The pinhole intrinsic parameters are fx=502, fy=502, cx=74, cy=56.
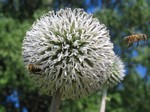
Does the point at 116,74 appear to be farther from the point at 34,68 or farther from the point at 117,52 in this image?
the point at 117,52

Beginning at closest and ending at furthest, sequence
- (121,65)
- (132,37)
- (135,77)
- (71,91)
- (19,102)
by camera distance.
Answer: (71,91) → (132,37) → (121,65) → (19,102) → (135,77)

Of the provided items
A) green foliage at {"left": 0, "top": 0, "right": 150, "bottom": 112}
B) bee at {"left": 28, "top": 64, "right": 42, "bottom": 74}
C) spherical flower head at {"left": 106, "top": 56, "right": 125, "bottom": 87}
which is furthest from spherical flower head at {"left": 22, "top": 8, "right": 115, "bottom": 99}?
green foliage at {"left": 0, "top": 0, "right": 150, "bottom": 112}

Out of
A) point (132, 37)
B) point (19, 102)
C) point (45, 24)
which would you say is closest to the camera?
point (45, 24)

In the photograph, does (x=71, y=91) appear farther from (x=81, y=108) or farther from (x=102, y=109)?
(x=81, y=108)

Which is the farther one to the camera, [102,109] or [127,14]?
[127,14]

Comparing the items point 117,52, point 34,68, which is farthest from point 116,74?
point 117,52

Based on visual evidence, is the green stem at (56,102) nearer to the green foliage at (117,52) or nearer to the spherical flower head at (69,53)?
the spherical flower head at (69,53)

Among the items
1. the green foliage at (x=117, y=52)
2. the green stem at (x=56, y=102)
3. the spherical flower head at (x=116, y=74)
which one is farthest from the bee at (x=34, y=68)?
the green foliage at (x=117, y=52)

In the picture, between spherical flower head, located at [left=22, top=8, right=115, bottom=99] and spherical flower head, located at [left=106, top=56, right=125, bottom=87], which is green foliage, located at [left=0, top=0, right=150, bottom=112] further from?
spherical flower head, located at [left=22, top=8, right=115, bottom=99]

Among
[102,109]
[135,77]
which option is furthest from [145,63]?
[102,109]
